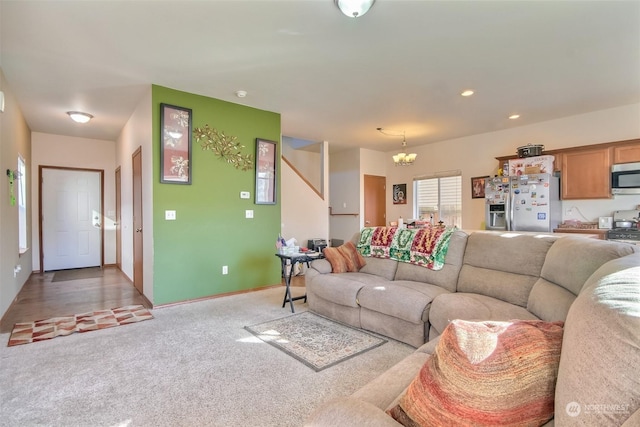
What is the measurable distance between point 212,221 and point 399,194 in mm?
4884

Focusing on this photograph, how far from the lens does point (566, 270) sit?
6.37ft

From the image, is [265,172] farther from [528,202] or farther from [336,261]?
[528,202]

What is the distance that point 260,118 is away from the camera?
468 cm

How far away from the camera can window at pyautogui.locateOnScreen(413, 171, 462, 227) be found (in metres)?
6.66

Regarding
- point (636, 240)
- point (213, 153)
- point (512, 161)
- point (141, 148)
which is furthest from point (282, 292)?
point (636, 240)

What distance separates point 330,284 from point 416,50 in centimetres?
241

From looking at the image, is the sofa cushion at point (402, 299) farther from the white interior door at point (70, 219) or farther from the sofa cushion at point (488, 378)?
the white interior door at point (70, 219)

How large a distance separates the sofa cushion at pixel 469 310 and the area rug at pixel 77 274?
19.1 feet

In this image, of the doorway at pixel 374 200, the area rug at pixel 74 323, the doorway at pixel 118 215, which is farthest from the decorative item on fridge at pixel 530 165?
the doorway at pixel 118 215

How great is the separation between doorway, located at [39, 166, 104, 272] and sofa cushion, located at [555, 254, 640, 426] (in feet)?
25.5

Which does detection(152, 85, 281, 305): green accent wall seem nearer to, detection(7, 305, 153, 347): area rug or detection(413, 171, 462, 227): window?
detection(7, 305, 153, 347): area rug

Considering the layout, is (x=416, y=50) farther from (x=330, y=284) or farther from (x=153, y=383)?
(x=153, y=383)

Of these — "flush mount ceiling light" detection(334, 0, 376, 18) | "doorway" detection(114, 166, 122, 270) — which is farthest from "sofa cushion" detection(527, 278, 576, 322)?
"doorway" detection(114, 166, 122, 270)

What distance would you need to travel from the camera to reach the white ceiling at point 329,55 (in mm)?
2387
